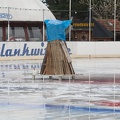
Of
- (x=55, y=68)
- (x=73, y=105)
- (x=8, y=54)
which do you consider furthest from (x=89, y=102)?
(x=8, y=54)

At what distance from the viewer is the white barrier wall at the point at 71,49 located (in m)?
34.6

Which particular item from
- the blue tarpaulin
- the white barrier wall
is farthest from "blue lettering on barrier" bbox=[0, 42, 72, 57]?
the blue tarpaulin

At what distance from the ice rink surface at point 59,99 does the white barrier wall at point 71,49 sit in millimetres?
16369

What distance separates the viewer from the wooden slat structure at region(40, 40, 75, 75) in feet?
60.3

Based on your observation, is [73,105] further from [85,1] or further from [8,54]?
[85,1]

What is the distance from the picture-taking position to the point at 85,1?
2689 inches

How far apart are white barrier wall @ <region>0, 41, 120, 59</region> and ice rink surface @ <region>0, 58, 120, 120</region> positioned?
16.4m

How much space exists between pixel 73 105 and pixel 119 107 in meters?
1.03

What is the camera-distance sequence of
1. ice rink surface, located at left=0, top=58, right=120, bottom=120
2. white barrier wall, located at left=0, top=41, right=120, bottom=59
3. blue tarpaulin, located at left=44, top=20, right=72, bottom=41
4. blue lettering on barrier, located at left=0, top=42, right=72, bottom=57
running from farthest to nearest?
white barrier wall, located at left=0, top=41, right=120, bottom=59
blue lettering on barrier, located at left=0, top=42, right=72, bottom=57
blue tarpaulin, located at left=44, top=20, right=72, bottom=41
ice rink surface, located at left=0, top=58, right=120, bottom=120

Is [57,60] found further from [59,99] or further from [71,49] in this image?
[71,49]

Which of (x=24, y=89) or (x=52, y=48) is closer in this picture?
(x=24, y=89)

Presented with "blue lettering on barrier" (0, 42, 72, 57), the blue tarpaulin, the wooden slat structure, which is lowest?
"blue lettering on barrier" (0, 42, 72, 57)

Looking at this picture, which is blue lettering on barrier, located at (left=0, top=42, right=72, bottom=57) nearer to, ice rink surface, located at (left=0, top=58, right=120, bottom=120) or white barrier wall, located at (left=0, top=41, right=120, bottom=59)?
white barrier wall, located at (left=0, top=41, right=120, bottom=59)

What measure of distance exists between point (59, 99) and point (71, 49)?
997 inches
